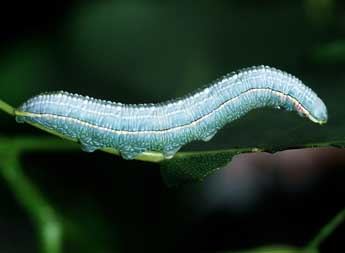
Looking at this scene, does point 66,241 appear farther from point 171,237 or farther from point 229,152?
point 229,152

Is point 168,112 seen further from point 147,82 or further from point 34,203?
point 147,82

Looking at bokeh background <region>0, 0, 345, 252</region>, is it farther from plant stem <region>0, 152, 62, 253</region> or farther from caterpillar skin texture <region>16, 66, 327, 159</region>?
caterpillar skin texture <region>16, 66, 327, 159</region>

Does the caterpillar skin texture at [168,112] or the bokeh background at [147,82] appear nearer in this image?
the caterpillar skin texture at [168,112]

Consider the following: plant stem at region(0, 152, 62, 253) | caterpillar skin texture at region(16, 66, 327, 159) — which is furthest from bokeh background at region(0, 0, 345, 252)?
caterpillar skin texture at region(16, 66, 327, 159)

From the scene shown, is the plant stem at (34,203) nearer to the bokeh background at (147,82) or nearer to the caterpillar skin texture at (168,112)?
the bokeh background at (147,82)

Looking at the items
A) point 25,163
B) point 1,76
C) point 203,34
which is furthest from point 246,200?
point 1,76

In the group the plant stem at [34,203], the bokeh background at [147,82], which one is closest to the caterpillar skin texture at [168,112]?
the plant stem at [34,203]

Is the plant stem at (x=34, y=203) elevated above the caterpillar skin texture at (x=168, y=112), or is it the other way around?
the caterpillar skin texture at (x=168, y=112)
